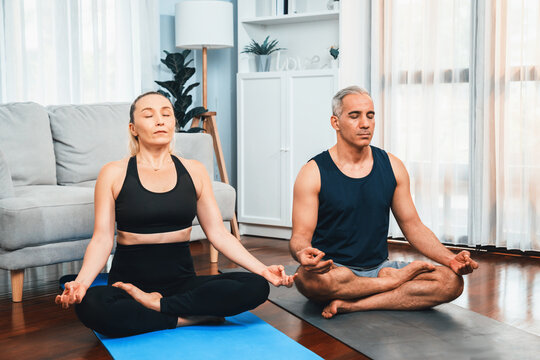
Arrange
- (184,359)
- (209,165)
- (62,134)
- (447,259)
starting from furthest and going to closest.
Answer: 1. (209,165)
2. (62,134)
3. (447,259)
4. (184,359)

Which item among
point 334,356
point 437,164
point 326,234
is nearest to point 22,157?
point 326,234

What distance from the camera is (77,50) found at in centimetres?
420

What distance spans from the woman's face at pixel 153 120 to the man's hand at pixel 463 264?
115 cm

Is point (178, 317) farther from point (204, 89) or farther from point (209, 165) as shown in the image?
point (204, 89)

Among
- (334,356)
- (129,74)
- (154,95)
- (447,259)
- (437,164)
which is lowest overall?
(334,356)

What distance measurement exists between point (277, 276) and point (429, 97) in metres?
2.32

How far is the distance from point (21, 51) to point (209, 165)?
140 centimetres

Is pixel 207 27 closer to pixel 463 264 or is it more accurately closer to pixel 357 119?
pixel 357 119

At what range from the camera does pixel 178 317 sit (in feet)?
7.22

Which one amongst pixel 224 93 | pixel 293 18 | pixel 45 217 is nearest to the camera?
pixel 45 217

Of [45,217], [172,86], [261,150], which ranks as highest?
[172,86]

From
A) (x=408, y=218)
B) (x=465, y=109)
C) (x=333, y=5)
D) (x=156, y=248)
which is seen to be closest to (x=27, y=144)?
(x=156, y=248)

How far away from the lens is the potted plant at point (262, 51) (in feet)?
14.8

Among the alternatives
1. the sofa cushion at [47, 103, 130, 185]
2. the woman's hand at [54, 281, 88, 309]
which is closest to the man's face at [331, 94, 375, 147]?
the woman's hand at [54, 281, 88, 309]
